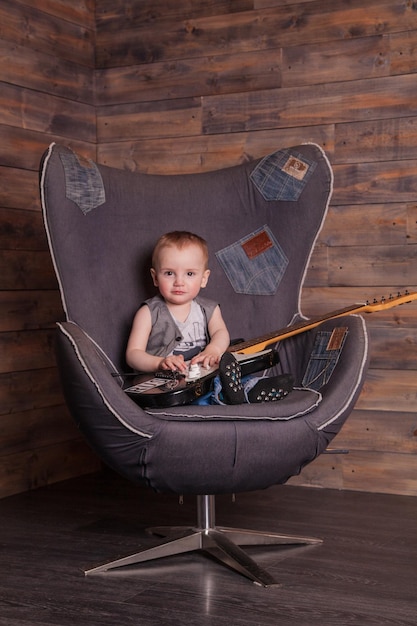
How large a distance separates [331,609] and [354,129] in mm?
1806

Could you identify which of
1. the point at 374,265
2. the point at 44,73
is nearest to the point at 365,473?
the point at 374,265

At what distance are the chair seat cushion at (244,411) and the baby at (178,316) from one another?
0.79 feet

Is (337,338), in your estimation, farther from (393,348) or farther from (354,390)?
(393,348)

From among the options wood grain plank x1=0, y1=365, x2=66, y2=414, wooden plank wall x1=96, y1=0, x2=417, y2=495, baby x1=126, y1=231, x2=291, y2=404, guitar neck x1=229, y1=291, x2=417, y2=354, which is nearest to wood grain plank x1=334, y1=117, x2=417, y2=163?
wooden plank wall x1=96, y1=0, x2=417, y2=495

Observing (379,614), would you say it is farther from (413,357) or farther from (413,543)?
(413,357)

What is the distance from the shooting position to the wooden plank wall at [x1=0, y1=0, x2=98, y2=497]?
3.26 metres

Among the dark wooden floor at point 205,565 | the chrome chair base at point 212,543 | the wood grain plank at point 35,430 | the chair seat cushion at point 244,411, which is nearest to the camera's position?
the dark wooden floor at point 205,565

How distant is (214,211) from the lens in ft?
9.44

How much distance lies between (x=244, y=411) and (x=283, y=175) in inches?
37.3

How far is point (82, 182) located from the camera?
2.63 m

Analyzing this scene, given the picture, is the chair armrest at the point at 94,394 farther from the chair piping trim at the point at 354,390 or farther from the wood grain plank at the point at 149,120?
the wood grain plank at the point at 149,120

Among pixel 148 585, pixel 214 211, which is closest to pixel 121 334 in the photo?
pixel 214 211

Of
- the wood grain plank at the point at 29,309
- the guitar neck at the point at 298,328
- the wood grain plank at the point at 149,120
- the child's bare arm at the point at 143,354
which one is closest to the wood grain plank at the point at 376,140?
the wood grain plank at the point at 149,120

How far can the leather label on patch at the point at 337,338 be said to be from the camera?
249 cm
